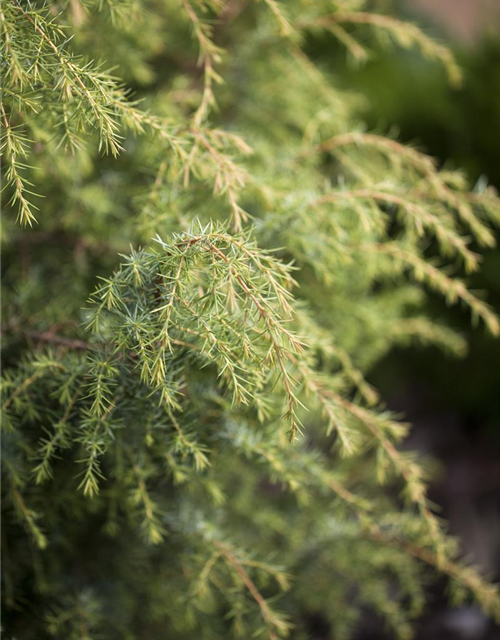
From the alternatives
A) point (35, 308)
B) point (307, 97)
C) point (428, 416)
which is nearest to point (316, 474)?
point (35, 308)

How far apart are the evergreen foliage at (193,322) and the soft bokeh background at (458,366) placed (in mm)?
526

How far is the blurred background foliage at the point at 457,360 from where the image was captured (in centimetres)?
154

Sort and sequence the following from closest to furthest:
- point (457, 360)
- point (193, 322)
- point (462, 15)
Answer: point (193, 322)
point (457, 360)
point (462, 15)

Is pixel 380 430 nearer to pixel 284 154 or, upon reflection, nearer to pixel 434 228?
pixel 434 228

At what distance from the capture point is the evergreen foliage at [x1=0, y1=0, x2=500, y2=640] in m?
0.52

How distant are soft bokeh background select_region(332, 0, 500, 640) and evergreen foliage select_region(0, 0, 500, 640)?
526 millimetres

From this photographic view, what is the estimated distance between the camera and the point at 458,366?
5.51ft

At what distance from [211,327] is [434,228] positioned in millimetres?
321

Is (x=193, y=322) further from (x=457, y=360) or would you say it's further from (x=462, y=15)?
(x=462, y=15)

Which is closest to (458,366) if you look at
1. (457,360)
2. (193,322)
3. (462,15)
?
(457,360)

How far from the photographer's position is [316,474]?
0.73 metres

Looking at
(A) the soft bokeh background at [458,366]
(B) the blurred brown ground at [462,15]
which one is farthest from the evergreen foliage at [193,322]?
(B) the blurred brown ground at [462,15]

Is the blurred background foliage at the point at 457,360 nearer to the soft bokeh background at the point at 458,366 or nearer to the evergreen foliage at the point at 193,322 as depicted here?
the soft bokeh background at the point at 458,366

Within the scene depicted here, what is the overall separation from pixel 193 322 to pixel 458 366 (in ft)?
4.46
